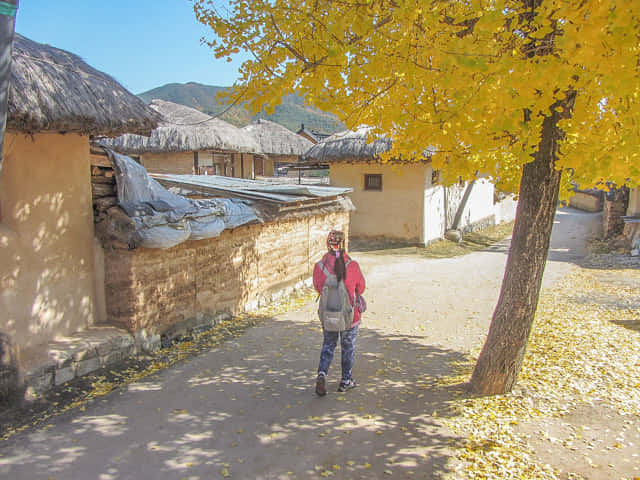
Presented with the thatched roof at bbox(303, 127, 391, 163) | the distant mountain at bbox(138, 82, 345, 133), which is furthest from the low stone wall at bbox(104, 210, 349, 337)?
the distant mountain at bbox(138, 82, 345, 133)

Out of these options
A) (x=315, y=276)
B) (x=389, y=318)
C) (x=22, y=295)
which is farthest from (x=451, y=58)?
(x=389, y=318)

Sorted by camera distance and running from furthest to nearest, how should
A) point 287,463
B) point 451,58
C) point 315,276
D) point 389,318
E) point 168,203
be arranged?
1. point 389,318
2. point 168,203
3. point 315,276
4. point 287,463
5. point 451,58

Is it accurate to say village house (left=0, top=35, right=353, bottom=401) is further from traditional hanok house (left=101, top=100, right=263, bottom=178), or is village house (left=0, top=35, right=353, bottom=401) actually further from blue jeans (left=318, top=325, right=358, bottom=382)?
traditional hanok house (left=101, top=100, right=263, bottom=178)

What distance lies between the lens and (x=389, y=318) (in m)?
7.81

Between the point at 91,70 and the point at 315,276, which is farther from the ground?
the point at 91,70

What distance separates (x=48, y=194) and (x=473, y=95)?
14.9ft

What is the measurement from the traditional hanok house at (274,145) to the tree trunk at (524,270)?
18649 millimetres

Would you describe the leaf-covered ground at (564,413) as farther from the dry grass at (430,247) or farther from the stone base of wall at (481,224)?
the stone base of wall at (481,224)

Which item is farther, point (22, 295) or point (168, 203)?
point (168, 203)

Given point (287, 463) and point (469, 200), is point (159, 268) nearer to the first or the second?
point (287, 463)

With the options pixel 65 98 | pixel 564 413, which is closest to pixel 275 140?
pixel 65 98

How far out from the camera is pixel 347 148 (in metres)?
15.5

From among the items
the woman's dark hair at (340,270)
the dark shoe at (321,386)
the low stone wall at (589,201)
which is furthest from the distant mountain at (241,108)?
the dark shoe at (321,386)

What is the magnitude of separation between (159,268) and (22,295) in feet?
5.12
